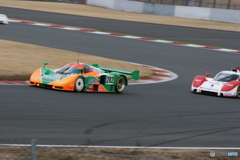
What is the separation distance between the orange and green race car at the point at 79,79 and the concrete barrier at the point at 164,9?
2966 cm

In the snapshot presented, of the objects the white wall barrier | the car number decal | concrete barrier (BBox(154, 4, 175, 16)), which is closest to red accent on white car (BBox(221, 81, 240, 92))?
the car number decal

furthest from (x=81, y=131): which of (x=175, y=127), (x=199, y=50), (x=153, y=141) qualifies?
(x=199, y=50)

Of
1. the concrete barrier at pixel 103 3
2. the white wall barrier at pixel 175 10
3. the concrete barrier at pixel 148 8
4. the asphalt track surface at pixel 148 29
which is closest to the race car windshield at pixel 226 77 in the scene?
the asphalt track surface at pixel 148 29

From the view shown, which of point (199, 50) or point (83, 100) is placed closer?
point (83, 100)

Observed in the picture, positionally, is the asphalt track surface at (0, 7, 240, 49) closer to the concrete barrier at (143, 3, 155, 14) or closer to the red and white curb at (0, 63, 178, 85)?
the red and white curb at (0, 63, 178, 85)

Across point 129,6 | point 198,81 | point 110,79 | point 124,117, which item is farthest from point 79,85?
point 129,6

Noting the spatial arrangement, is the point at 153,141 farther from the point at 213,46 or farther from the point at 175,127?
the point at 213,46

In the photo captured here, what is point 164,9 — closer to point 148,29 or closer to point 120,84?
point 148,29

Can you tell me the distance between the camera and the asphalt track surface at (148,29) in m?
27.8

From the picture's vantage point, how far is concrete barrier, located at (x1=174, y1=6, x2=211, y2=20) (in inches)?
1537

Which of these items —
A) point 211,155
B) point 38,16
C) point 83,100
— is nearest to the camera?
point 211,155

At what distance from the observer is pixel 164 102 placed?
38.3 ft

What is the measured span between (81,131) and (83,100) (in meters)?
3.00

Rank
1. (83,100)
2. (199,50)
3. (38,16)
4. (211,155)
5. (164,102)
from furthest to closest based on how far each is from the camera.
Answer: (38,16) < (199,50) < (164,102) < (83,100) < (211,155)
